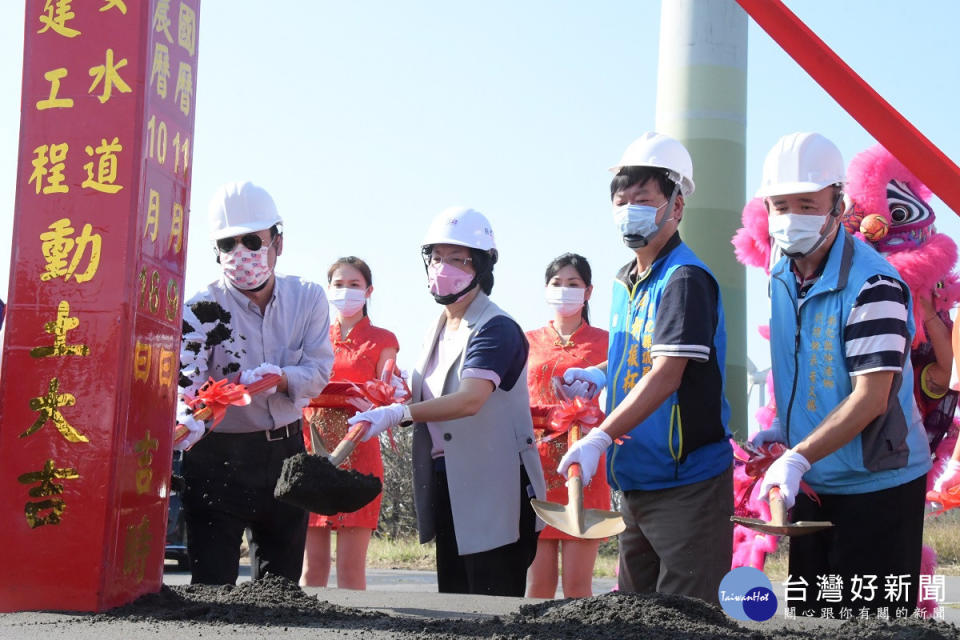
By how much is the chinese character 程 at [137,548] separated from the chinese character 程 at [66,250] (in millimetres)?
806

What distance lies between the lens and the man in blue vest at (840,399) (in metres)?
3.62

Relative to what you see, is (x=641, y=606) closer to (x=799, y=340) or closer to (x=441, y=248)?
(x=799, y=340)

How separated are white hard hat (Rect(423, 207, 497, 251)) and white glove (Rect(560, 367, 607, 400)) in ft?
2.00

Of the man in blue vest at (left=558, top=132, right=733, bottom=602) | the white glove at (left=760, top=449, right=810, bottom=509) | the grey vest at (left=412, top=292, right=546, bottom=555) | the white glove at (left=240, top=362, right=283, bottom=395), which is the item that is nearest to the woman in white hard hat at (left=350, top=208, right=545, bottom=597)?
the grey vest at (left=412, top=292, right=546, bottom=555)

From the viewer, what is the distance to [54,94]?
3.82 meters

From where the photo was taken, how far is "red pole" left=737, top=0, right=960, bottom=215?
4.31 meters

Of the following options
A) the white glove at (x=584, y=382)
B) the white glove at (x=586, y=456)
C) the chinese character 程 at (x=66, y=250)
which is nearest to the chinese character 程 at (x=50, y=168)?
the chinese character 程 at (x=66, y=250)

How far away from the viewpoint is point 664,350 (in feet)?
12.3

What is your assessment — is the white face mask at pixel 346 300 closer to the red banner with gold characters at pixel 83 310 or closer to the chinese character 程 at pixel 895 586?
the red banner with gold characters at pixel 83 310

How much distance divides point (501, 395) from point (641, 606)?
1375 mm


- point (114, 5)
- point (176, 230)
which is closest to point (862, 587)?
point (176, 230)

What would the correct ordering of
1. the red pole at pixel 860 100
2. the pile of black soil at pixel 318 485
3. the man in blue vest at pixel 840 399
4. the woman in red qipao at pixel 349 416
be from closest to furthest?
the man in blue vest at pixel 840 399 → the pile of black soil at pixel 318 485 → the red pole at pixel 860 100 → the woman in red qipao at pixel 349 416

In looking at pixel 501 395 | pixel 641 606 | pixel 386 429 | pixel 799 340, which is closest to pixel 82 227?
pixel 386 429

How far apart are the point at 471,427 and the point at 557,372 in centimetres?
203
